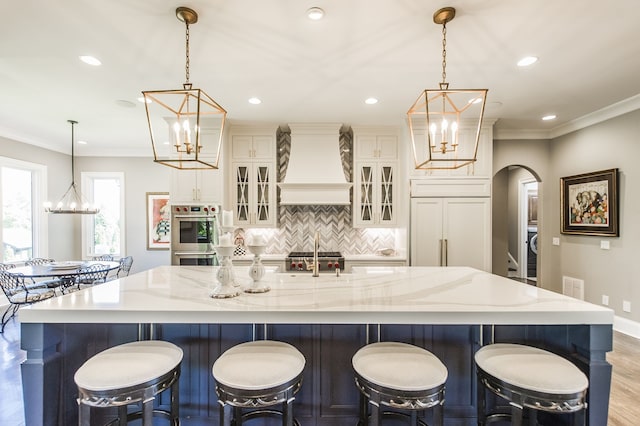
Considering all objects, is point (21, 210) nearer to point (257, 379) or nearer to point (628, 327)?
point (257, 379)

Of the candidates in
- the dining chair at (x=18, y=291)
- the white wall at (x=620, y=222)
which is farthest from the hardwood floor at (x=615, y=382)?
the white wall at (x=620, y=222)

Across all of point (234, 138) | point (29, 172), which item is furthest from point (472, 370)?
point (29, 172)

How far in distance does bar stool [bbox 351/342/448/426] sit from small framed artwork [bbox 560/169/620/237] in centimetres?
409

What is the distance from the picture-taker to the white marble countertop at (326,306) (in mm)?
1507

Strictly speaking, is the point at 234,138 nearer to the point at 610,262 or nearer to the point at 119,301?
the point at 119,301

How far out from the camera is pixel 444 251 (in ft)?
13.7

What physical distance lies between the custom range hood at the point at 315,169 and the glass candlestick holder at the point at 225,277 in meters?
2.63

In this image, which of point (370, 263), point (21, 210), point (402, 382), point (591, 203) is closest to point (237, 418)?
point (402, 382)

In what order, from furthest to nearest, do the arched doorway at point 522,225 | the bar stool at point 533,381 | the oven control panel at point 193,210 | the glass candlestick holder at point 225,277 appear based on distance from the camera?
the arched doorway at point 522,225
the oven control panel at point 193,210
the glass candlestick holder at point 225,277
the bar stool at point 533,381

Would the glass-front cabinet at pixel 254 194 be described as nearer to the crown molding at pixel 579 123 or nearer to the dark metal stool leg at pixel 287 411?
the dark metal stool leg at pixel 287 411

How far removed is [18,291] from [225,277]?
406cm

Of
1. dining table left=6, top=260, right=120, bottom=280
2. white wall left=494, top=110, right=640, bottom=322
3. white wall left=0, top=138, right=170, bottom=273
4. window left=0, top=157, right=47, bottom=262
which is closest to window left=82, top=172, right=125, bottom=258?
white wall left=0, top=138, right=170, bottom=273

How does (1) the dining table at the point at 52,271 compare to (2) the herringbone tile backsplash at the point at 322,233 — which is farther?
(2) the herringbone tile backsplash at the point at 322,233

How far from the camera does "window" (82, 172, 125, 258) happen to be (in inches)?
249
